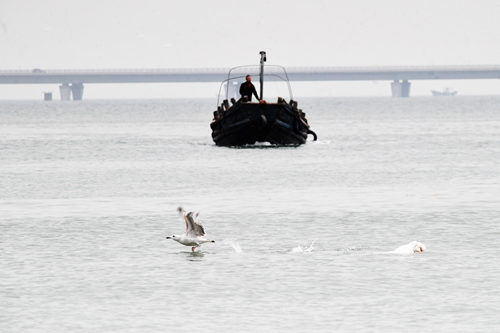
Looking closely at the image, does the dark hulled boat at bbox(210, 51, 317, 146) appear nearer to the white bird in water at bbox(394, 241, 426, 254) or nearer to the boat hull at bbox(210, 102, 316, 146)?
the boat hull at bbox(210, 102, 316, 146)

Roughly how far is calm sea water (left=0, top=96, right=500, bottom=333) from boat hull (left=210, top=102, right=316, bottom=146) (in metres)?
7.14

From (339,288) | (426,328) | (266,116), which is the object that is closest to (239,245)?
(339,288)

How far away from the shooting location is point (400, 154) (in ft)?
162

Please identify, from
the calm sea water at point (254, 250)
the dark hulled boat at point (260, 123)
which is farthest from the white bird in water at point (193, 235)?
the dark hulled boat at point (260, 123)

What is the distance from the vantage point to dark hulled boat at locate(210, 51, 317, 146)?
155 feet

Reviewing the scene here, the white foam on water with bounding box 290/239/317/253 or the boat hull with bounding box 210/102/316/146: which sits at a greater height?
the white foam on water with bounding box 290/239/317/253

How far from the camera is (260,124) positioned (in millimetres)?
47969

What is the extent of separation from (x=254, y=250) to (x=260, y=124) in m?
28.6

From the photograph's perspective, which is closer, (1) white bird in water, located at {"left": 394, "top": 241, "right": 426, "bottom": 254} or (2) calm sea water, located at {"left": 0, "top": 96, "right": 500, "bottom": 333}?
(2) calm sea water, located at {"left": 0, "top": 96, "right": 500, "bottom": 333}

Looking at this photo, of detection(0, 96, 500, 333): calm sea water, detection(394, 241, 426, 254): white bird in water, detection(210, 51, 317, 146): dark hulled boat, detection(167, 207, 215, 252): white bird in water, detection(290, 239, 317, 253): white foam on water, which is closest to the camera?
detection(0, 96, 500, 333): calm sea water

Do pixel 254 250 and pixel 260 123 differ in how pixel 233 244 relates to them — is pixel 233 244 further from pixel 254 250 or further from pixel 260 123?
pixel 260 123

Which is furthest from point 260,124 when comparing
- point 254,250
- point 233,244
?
point 254,250

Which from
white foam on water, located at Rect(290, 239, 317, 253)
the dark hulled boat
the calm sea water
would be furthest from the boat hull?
Answer: white foam on water, located at Rect(290, 239, 317, 253)

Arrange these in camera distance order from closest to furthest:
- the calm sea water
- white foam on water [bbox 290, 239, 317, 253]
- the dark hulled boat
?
the calm sea water, white foam on water [bbox 290, 239, 317, 253], the dark hulled boat
